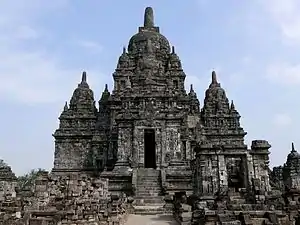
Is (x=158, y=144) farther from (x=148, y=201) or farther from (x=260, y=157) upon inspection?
(x=260, y=157)

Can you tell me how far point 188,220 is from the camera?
12.7 meters

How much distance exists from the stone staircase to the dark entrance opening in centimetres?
293

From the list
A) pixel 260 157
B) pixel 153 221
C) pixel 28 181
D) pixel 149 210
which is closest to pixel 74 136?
pixel 28 181

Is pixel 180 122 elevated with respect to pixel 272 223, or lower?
elevated

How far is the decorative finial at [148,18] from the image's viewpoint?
38.5 m

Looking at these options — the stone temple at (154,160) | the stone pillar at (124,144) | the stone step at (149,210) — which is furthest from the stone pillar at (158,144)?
the stone step at (149,210)

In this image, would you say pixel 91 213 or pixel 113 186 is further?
pixel 113 186

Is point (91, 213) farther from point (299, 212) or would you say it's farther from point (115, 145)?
point (115, 145)

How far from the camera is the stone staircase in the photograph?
1786 cm

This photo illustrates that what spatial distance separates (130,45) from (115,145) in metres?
11.1

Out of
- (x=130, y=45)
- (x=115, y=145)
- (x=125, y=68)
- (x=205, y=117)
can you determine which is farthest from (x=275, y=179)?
(x=130, y=45)

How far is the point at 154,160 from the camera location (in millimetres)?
27109

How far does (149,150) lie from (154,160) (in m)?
1.22

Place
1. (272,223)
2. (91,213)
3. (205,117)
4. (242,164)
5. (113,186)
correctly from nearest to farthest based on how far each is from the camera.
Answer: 1. (272,223)
2. (91,213)
3. (242,164)
4. (113,186)
5. (205,117)
